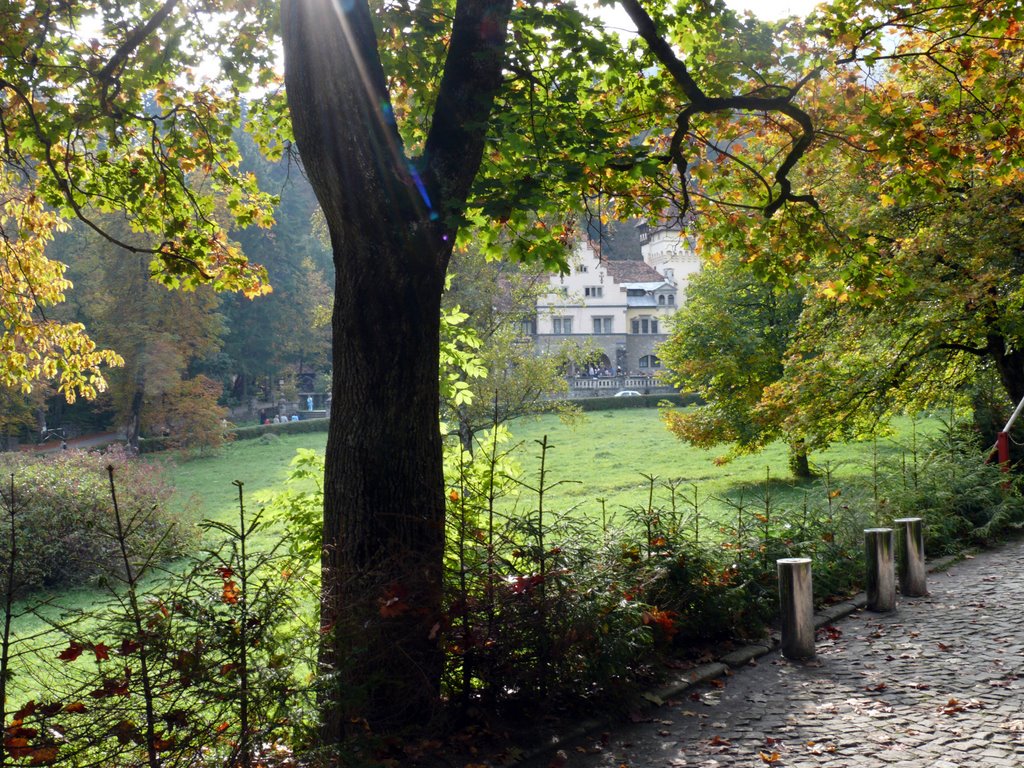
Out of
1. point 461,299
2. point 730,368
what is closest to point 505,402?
point 461,299

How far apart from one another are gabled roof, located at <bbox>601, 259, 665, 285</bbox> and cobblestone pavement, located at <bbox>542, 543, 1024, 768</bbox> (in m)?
78.3

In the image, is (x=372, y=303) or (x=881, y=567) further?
(x=881, y=567)

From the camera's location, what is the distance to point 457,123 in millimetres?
6055

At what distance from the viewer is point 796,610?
293 inches

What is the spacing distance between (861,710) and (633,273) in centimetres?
8378

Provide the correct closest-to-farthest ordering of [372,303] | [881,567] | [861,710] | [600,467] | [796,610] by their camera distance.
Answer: [372,303]
[861,710]
[796,610]
[881,567]
[600,467]

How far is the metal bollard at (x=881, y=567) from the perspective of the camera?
8.96 metres

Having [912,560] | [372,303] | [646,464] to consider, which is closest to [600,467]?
[646,464]

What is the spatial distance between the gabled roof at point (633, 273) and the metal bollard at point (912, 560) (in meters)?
76.2

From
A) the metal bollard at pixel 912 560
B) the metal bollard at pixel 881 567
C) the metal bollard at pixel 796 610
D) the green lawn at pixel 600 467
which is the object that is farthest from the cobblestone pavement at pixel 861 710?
the green lawn at pixel 600 467

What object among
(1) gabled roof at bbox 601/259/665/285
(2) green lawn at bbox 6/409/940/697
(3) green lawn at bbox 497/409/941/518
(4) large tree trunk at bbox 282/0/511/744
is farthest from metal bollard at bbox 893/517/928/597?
(1) gabled roof at bbox 601/259/665/285

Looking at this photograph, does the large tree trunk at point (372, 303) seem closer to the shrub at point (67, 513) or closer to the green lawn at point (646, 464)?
the shrub at point (67, 513)

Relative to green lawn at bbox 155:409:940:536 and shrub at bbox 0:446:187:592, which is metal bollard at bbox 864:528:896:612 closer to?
shrub at bbox 0:446:187:592

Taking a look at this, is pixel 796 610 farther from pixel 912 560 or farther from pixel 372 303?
pixel 372 303
